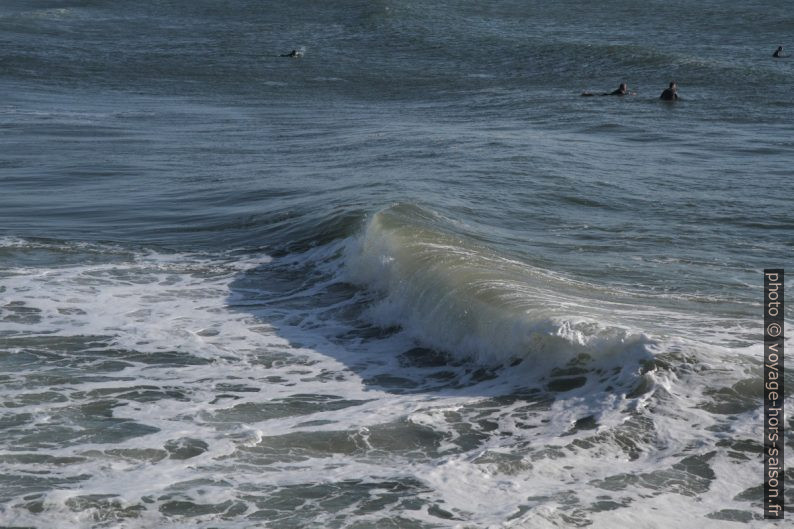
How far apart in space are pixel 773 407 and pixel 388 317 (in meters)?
3.85

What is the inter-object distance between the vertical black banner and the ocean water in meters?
0.08

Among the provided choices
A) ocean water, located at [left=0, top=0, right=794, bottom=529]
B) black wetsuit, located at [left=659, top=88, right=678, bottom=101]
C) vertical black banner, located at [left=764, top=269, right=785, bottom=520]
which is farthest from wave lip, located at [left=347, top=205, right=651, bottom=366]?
black wetsuit, located at [left=659, top=88, right=678, bottom=101]

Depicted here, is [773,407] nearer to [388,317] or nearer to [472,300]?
[472,300]

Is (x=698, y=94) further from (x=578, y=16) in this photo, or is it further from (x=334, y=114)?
(x=578, y=16)

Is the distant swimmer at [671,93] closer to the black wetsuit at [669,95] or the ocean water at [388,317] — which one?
the black wetsuit at [669,95]

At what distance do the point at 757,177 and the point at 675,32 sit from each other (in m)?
24.9

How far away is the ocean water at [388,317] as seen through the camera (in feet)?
22.2

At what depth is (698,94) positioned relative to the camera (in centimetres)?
2991

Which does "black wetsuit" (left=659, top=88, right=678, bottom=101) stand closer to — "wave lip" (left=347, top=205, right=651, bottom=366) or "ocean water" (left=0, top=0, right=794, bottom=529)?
"ocean water" (left=0, top=0, right=794, bottom=529)

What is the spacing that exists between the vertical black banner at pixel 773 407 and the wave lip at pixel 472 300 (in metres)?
0.95

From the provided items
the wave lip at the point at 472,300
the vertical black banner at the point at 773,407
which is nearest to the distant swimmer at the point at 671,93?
the wave lip at the point at 472,300

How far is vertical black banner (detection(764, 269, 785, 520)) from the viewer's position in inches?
263

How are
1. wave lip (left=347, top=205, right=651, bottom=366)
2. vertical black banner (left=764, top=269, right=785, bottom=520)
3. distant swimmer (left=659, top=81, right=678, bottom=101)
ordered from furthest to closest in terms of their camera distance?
distant swimmer (left=659, top=81, right=678, bottom=101)
wave lip (left=347, top=205, right=651, bottom=366)
vertical black banner (left=764, top=269, right=785, bottom=520)

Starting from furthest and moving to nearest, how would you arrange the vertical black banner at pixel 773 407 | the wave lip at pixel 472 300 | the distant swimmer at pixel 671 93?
the distant swimmer at pixel 671 93, the wave lip at pixel 472 300, the vertical black banner at pixel 773 407
